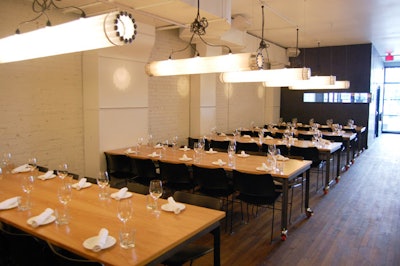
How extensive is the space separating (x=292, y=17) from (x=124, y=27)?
6.60 meters

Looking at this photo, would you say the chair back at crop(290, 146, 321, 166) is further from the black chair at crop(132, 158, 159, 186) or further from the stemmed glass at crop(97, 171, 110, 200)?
the stemmed glass at crop(97, 171, 110, 200)

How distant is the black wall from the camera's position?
1121 centimetres

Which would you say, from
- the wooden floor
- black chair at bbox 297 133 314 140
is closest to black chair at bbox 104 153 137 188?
the wooden floor

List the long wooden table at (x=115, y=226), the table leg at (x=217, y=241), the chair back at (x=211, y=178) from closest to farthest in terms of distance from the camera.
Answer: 1. the long wooden table at (x=115, y=226)
2. the table leg at (x=217, y=241)
3. the chair back at (x=211, y=178)

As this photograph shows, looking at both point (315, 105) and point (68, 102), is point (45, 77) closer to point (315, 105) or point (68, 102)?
point (68, 102)

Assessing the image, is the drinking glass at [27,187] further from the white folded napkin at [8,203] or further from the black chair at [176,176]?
the black chair at [176,176]

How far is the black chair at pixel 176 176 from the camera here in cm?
447

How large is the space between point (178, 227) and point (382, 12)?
24.1 feet

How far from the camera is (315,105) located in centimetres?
1229

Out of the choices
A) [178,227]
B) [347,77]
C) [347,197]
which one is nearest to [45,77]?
[178,227]

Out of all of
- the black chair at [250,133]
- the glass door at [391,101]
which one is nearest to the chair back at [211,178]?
the black chair at [250,133]

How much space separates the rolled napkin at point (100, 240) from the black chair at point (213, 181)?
223 cm

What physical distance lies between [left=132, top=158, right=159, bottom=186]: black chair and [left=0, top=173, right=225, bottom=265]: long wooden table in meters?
1.72

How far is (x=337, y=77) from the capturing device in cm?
1166
